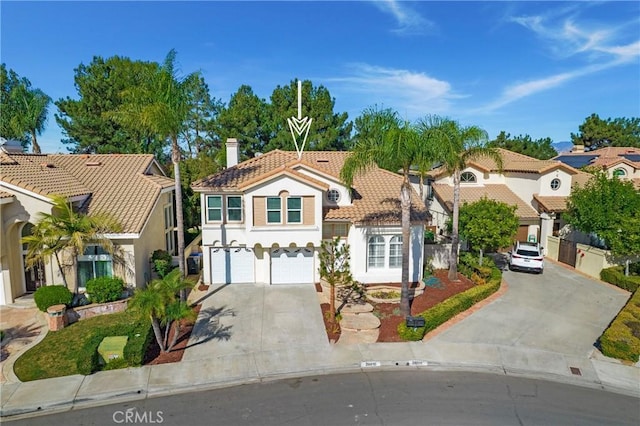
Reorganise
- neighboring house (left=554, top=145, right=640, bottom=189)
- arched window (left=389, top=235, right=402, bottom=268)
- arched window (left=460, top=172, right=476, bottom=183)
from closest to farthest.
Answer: arched window (left=389, top=235, right=402, bottom=268) < arched window (left=460, top=172, right=476, bottom=183) < neighboring house (left=554, top=145, right=640, bottom=189)

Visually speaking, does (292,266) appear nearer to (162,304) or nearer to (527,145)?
(162,304)

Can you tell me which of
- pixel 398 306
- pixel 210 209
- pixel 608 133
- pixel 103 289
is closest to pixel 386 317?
pixel 398 306

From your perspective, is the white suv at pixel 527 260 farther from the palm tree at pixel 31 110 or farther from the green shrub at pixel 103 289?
the palm tree at pixel 31 110

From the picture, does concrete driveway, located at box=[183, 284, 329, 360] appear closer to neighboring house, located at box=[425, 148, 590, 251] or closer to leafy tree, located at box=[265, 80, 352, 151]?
neighboring house, located at box=[425, 148, 590, 251]

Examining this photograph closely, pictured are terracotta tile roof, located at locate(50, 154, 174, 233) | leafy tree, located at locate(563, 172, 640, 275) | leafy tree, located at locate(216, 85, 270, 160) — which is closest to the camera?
terracotta tile roof, located at locate(50, 154, 174, 233)

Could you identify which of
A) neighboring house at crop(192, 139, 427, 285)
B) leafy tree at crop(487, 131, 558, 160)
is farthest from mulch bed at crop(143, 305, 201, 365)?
leafy tree at crop(487, 131, 558, 160)

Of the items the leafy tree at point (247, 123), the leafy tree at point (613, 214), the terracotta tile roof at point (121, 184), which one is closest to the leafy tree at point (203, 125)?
the leafy tree at point (247, 123)
